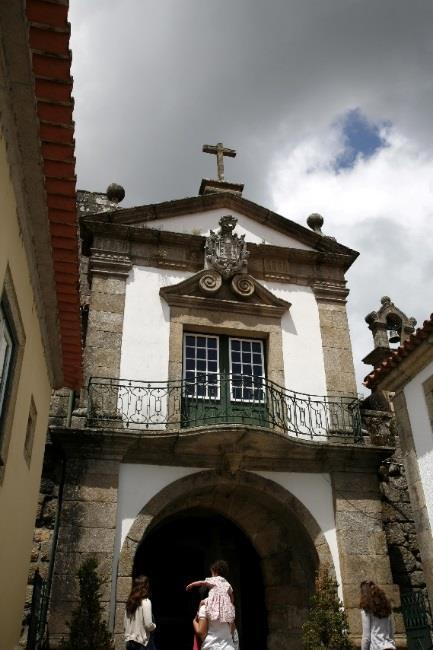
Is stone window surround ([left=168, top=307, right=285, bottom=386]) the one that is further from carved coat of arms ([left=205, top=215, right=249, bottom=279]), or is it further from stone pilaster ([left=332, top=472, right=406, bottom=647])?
stone pilaster ([left=332, top=472, right=406, bottom=647])

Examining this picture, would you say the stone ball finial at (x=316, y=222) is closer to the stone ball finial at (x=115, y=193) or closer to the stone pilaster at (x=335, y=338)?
the stone pilaster at (x=335, y=338)

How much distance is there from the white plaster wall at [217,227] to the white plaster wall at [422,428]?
13.1ft

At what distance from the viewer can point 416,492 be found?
8531 millimetres

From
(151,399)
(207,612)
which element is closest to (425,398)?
(151,399)

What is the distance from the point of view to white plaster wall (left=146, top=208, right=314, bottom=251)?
37.4ft

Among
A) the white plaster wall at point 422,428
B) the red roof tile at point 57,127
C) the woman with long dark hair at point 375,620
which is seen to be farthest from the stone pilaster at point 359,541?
the red roof tile at point 57,127

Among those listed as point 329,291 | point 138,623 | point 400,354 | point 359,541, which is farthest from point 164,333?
point 138,623

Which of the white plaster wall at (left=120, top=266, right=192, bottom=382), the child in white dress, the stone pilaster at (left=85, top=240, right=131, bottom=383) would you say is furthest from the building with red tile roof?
the white plaster wall at (left=120, top=266, right=192, bottom=382)

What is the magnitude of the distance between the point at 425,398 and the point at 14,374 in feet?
18.7

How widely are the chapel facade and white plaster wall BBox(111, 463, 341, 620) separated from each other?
2cm

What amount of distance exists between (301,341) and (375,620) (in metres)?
5.47

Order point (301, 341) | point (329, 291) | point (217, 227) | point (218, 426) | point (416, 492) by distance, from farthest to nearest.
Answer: point (217, 227)
point (329, 291)
point (301, 341)
point (218, 426)
point (416, 492)

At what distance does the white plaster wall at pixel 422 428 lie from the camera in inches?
328

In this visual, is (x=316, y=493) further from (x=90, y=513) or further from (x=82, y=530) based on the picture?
(x=82, y=530)
